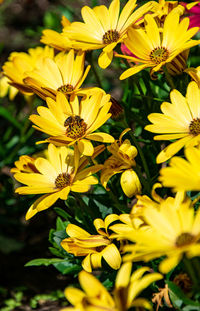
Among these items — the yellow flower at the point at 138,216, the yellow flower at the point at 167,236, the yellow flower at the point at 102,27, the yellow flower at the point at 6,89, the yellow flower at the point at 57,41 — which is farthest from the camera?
the yellow flower at the point at 6,89

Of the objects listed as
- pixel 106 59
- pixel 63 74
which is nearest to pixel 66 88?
pixel 63 74

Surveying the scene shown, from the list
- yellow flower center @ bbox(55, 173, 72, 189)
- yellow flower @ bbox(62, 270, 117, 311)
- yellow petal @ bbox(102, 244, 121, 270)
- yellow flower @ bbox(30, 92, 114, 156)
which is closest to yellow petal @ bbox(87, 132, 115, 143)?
yellow flower @ bbox(30, 92, 114, 156)

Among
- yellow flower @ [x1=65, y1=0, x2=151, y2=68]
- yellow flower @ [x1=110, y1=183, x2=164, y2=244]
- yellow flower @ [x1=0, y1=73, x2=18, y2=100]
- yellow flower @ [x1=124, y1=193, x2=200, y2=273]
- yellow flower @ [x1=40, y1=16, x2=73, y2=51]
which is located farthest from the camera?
yellow flower @ [x1=0, y1=73, x2=18, y2=100]

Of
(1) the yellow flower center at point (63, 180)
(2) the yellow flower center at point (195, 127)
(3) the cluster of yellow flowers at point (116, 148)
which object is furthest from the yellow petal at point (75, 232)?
(2) the yellow flower center at point (195, 127)

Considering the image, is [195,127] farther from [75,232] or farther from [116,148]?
[75,232]

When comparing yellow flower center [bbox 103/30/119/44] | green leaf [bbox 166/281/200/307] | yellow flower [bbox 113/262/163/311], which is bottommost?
green leaf [bbox 166/281/200/307]

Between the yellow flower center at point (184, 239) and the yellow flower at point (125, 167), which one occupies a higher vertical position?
the yellow flower at point (125, 167)

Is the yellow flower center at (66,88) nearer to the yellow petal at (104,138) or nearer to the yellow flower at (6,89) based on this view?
the yellow petal at (104,138)

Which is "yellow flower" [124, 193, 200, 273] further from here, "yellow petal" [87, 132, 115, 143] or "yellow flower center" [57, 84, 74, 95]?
"yellow flower center" [57, 84, 74, 95]

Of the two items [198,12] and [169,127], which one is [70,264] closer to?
[169,127]
